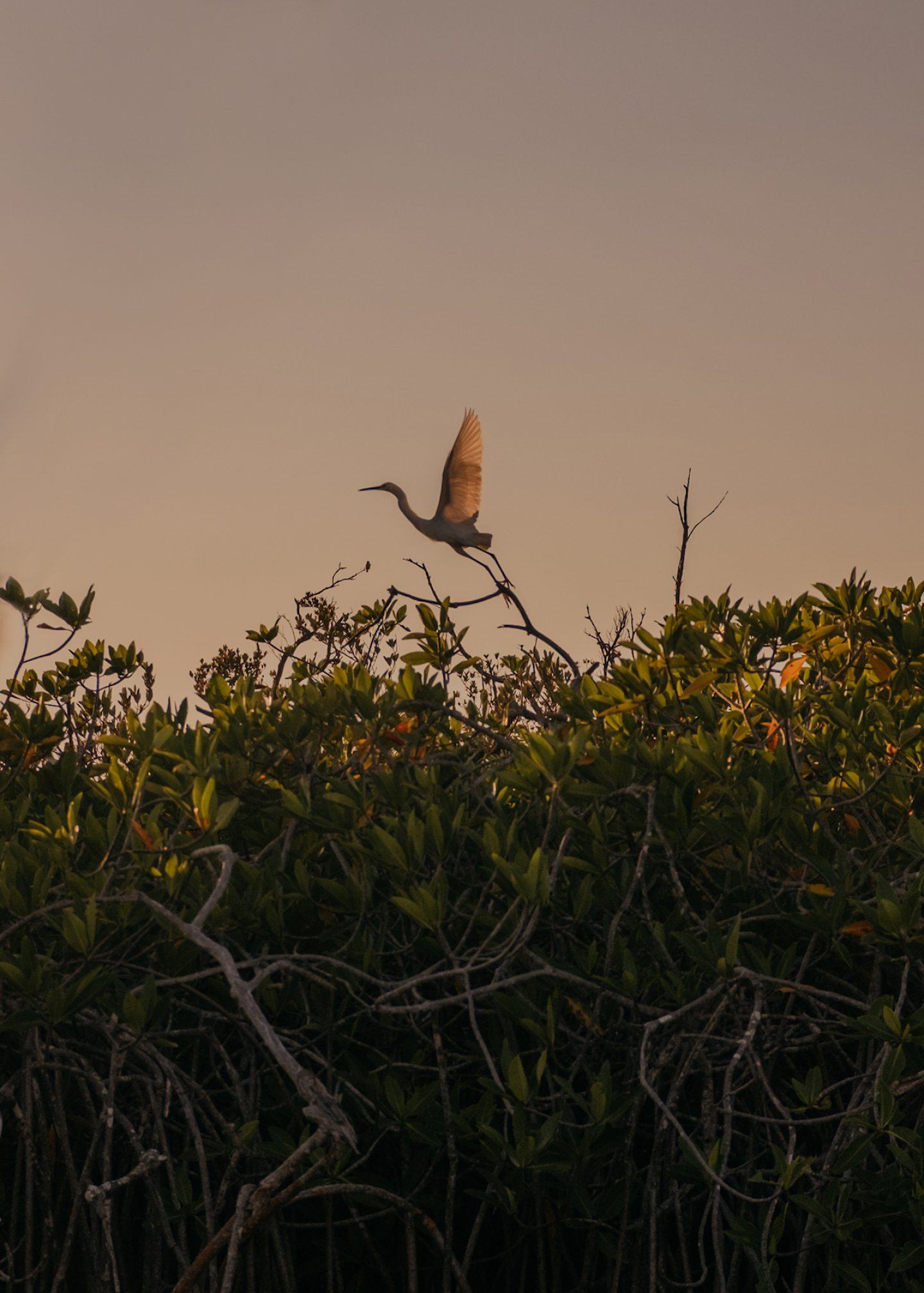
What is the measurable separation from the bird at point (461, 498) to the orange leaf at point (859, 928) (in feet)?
14.9

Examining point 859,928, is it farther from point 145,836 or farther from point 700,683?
point 145,836

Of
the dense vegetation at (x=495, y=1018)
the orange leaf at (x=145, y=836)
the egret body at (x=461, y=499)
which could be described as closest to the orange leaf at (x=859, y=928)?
the dense vegetation at (x=495, y=1018)

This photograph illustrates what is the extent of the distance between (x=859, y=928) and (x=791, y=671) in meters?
0.89

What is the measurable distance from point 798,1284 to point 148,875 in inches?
60.1

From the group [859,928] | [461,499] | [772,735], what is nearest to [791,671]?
[772,735]

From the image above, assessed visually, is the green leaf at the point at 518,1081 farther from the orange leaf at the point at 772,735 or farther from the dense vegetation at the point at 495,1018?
the orange leaf at the point at 772,735

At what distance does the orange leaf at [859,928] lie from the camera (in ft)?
8.93

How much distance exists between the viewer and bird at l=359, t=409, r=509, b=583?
718 cm

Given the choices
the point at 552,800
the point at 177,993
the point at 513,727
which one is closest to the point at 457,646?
the point at 513,727

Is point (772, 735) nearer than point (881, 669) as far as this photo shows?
Yes

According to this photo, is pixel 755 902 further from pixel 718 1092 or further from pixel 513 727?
pixel 513 727

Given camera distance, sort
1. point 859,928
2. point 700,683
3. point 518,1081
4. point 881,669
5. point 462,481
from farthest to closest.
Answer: point 462,481 < point 881,669 < point 700,683 < point 859,928 < point 518,1081

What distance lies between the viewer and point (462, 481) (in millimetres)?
7215

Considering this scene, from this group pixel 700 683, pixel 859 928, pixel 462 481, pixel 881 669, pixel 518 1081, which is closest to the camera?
pixel 518 1081
